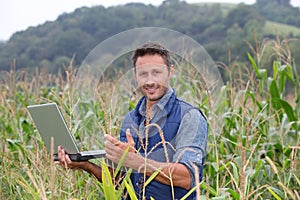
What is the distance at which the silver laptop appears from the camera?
2.42 metres

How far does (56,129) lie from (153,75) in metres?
0.52

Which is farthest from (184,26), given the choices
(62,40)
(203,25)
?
(62,40)

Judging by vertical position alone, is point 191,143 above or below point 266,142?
above

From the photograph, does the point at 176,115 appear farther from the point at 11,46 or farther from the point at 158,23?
the point at 158,23

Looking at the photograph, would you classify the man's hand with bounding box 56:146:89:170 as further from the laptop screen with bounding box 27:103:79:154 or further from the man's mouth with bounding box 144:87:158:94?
the man's mouth with bounding box 144:87:158:94

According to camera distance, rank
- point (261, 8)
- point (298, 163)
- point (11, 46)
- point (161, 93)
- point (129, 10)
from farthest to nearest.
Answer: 1. point (261, 8)
2. point (129, 10)
3. point (11, 46)
4. point (298, 163)
5. point (161, 93)

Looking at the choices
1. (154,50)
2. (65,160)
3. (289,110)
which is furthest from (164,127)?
(289,110)

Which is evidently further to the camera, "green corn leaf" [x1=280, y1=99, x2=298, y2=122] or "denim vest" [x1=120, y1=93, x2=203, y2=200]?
"green corn leaf" [x1=280, y1=99, x2=298, y2=122]

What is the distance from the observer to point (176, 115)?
8.67ft

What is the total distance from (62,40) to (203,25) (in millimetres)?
10103

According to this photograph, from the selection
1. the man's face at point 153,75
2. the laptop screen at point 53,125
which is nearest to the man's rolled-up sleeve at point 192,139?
the man's face at point 153,75

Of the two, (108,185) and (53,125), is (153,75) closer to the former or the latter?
(53,125)

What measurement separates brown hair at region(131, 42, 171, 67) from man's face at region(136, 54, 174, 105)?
0.7 inches

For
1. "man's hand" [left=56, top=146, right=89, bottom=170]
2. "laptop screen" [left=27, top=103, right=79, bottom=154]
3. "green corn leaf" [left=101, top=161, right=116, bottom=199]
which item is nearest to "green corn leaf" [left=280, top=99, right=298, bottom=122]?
"man's hand" [left=56, top=146, right=89, bottom=170]
